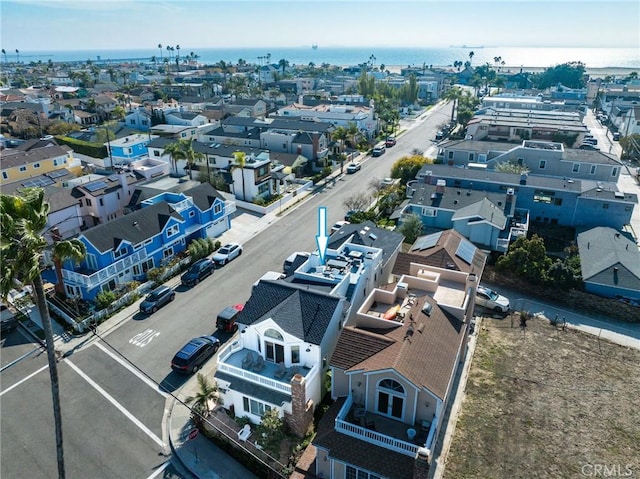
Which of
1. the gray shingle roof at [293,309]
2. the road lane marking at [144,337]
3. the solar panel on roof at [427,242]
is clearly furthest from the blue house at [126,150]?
the gray shingle roof at [293,309]

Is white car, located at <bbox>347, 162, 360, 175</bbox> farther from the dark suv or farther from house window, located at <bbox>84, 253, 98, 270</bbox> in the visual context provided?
house window, located at <bbox>84, 253, 98, 270</bbox>

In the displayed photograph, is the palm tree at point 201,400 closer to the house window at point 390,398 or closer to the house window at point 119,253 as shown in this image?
the house window at point 390,398

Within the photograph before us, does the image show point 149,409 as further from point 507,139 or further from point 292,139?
point 507,139

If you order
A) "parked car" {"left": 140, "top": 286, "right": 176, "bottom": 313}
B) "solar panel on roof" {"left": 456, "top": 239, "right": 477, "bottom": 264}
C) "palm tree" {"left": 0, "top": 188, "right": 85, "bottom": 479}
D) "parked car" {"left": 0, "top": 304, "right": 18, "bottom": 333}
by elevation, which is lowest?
"parked car" {"left": 0, "top": 304, "right": 18, "bottom": 333}

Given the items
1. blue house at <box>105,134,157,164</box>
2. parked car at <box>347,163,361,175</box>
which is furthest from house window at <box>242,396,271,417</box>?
blue house at <box>105,134,157,164</box>

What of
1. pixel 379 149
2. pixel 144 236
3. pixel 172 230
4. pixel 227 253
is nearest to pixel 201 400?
pixel 144 236

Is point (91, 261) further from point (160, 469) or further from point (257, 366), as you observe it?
A: point (160, 469)
